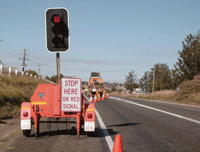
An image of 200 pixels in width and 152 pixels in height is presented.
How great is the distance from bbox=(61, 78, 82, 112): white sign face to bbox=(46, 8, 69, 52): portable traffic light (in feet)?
3.24

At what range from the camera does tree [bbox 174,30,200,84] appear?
121 feet

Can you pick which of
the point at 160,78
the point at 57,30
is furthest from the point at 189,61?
the point at 160,78

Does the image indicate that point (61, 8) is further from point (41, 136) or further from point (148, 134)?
point (148, 134)

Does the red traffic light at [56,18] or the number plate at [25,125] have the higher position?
the red traffic light at [56,18]

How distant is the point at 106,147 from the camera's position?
20.0 ft

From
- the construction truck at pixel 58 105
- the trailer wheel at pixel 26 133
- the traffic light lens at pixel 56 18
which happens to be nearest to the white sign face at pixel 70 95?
the construction truck at pixel 58 105

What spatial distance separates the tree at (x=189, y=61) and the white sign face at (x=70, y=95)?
108 feet

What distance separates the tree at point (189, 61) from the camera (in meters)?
36.9

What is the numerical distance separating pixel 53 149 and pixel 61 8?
12.8ft

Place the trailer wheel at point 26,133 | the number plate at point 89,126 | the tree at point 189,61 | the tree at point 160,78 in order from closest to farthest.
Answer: the number plate at point 89,126, the trailer wheel at point 26,133, the tree at point 189,61, the tree at point 160,78

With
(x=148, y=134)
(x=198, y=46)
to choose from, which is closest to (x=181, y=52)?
(x=198, y=46)

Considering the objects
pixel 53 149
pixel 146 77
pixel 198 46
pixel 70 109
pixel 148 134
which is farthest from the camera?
pixel 146 77

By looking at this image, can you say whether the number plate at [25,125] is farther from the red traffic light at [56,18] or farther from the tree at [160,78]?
the tree at [160,78]

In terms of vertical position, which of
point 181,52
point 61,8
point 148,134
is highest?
point 181,52
